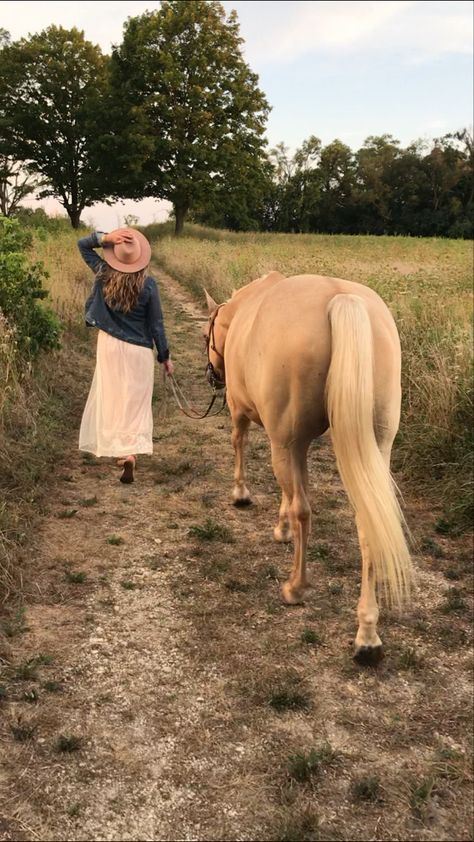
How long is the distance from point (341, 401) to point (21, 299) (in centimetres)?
488

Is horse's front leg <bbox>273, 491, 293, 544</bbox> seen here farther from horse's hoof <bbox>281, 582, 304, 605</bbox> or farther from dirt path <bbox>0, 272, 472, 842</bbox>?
horse's hoof <bbox>281, 582, 304, 605</bbox>

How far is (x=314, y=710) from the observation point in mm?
2535

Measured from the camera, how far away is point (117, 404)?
511 centimetres

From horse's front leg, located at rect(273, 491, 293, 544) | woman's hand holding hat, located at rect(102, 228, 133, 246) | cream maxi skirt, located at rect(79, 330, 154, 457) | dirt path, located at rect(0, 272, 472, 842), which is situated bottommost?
dirt path, located at rect(0, 272, 472, 842)

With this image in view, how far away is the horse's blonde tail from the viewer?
8.89 feet

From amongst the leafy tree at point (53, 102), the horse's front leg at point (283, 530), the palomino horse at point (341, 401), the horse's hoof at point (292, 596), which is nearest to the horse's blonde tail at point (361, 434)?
the palomino horse at point (341, 401)

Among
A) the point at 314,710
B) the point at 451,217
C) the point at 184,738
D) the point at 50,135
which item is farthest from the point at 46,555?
the point at 451,217

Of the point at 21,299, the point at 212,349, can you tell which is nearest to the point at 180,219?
the point at 21,299

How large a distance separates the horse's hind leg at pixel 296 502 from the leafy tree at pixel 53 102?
38003mm

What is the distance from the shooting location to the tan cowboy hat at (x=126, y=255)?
472 centimetres

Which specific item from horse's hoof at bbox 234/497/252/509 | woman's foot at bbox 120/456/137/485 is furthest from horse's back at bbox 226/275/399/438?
woman's foot at bbox 120/456/137/485

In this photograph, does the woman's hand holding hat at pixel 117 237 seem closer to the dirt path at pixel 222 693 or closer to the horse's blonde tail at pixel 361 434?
the dirt path at pixel 222 693

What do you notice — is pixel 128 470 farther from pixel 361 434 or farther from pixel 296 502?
pixel 361 434

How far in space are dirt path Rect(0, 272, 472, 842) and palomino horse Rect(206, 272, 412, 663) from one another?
1.04ft
